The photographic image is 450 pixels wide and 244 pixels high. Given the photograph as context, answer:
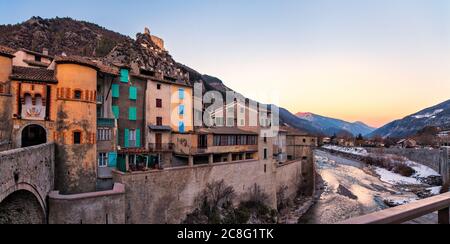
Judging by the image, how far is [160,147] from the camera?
21.0 meters

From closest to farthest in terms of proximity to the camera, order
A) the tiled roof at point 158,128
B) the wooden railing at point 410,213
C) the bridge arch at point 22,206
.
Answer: the wooden railing at point 410,213 → the bridge arch at point 22,206 → the tiled roof at point 158,128

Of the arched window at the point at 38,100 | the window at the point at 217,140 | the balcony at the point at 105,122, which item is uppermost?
the arched window at the point at 38,100

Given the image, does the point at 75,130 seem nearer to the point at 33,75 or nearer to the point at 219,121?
the point at 33,75

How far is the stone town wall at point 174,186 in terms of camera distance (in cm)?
1501

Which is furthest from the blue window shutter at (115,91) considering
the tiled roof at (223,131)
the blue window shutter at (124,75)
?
the tiled roof at (223,131)

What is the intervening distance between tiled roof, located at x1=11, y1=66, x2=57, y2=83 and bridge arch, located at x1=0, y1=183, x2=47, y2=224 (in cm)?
697

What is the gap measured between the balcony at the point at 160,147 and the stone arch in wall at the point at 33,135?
692cm

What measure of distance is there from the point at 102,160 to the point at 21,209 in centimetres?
710

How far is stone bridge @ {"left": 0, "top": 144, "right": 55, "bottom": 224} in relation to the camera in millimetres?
7514

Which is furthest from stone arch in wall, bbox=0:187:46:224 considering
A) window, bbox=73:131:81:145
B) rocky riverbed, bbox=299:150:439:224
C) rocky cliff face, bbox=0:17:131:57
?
rocky cliff face, bbox=0:17:131:57

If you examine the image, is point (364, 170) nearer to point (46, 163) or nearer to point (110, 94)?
point (110, 94)

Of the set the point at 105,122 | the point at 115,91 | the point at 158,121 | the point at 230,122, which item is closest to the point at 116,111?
the point at 115,91

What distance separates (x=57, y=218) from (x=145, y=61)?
38764mm

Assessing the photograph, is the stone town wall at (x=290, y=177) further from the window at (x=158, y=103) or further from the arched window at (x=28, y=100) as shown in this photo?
the arched window at (x=28, y=100)
